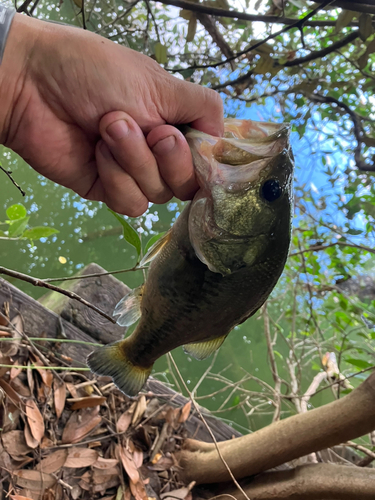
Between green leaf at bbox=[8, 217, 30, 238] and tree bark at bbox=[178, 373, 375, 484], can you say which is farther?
tree bark at bbox=[178, 373, 375, 484]

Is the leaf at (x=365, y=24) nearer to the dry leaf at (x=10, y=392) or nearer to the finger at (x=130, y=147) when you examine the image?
the finger at (x=130, y=147)

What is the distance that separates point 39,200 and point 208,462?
2.71 metres

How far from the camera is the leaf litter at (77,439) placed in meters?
1.25

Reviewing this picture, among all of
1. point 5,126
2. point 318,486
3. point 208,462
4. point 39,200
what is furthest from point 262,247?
point 39,200

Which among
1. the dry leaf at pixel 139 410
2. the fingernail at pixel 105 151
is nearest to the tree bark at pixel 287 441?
the dry leaf at pixel 139 410

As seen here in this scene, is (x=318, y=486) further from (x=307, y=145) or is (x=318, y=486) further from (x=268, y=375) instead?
(x=307, y=145)

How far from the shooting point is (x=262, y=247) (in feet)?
2.44

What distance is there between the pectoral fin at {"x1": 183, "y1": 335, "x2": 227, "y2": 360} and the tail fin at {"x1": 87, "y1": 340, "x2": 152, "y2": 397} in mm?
170

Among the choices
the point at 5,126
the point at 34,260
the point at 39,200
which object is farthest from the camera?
the point at 39,200

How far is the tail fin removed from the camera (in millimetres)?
1008

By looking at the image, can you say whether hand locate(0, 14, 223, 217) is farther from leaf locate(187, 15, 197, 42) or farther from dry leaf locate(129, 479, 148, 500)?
dry leaf locate(129, 479, 148, 500)

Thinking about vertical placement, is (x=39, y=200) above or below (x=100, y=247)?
above

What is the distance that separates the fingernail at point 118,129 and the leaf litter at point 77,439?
2.96 ft

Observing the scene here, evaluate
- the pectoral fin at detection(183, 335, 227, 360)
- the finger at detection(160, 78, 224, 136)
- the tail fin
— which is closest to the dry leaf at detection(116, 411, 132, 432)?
the tail fin
